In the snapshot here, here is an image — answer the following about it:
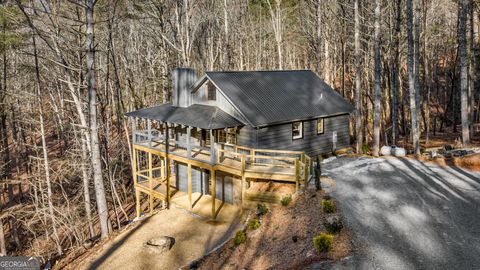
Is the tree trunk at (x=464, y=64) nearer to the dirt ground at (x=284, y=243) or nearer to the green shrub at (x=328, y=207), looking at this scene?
the dirt ground at (x=284, y=243)

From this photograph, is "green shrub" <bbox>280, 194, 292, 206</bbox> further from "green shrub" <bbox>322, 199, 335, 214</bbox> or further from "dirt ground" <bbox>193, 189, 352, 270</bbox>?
"green shrub" <bbox>322, 199, 335, 214</bbox>

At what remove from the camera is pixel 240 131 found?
19734 millimetres

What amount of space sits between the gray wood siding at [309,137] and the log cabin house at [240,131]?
0.17ft

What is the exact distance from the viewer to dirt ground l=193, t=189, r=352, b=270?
12.2m

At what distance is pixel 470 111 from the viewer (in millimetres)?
30469

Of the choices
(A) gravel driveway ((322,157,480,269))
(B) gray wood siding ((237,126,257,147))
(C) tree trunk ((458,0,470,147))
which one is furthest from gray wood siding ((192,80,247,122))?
(C) tree trunk ((458,0,470,147))

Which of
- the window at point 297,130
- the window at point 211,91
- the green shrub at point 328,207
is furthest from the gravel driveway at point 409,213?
the window at point 211,91

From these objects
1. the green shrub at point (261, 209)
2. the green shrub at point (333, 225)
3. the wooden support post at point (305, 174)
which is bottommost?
the green shrub at point (261, 209)

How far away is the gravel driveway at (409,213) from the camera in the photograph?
1101 centimetres

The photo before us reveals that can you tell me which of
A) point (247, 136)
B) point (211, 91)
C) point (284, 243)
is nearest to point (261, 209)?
point (284, 243)

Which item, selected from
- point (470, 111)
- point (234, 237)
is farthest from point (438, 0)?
point (234, 237)

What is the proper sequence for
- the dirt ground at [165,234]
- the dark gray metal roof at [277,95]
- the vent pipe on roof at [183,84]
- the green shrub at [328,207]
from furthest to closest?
the vent pipe on roof at [183,84] < the dark gray metal roof at [277,95] < the dirt ground at [165,234] < the green shrub at [328,207]

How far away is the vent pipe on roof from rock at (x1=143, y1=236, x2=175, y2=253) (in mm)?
8405

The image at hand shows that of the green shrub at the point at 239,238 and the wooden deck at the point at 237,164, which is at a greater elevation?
the wooden deck at the point at 237,164
